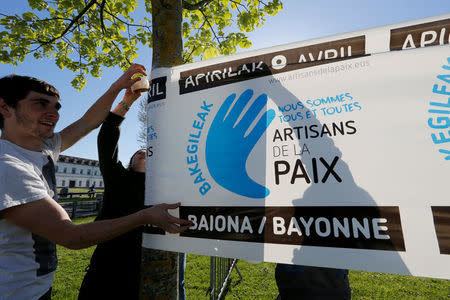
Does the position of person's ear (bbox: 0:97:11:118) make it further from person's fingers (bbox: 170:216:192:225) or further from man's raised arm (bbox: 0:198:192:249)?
person's fingers (bbox: 170:216:192:225)

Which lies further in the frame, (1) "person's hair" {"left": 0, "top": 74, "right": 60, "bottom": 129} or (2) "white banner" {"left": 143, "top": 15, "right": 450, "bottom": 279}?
(1) "person's hair" {"left": 0, "top": 74, "right": 60, "bottom": 129}

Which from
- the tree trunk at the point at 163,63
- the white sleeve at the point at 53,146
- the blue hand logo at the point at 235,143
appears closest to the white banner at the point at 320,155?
the blue hand logo at the point at 235,143

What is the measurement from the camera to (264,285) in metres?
4.26

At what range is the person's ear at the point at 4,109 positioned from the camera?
158cm

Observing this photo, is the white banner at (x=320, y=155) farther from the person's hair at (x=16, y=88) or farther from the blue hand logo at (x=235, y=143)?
the person's hair at (x=16, y=88)

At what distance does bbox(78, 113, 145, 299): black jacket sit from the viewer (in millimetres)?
2018

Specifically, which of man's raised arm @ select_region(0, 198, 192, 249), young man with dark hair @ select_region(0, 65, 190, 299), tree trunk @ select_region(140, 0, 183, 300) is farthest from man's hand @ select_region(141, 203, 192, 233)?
tree trunk @ select_region(140, 0, 183, 300)

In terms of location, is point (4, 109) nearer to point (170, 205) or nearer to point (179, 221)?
point (170, 205)

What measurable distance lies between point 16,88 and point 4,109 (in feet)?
0.61

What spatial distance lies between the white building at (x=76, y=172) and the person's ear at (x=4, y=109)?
73.1 m

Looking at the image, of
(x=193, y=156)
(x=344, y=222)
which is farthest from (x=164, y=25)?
(x=344, y=222)

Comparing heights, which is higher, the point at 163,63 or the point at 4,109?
the point at 163,63

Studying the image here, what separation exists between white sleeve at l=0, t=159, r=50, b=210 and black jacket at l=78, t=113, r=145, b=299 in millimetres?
732

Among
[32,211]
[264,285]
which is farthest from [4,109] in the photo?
[264,285]
